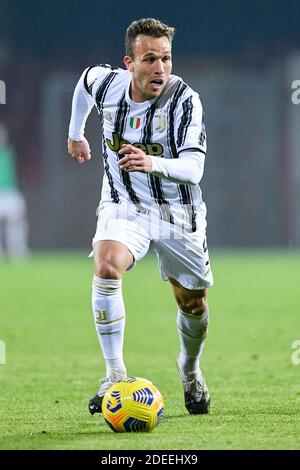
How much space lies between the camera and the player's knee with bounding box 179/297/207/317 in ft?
18.9

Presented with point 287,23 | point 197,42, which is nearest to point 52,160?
point 197,42

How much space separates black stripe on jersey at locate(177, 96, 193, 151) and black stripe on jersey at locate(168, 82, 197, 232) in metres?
0.05

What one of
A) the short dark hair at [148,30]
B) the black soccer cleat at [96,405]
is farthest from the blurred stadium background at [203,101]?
the black soccer cleat at [96,405]

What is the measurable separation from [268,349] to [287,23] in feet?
50.9

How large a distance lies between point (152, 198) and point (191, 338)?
83 cm

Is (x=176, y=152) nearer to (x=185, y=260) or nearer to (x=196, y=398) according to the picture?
(x=185, y=260)

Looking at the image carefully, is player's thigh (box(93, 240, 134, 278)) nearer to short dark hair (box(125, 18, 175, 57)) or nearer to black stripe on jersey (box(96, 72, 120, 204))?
black stripe on jersey (box(96, 72, 120, 204))

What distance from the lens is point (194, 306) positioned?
19.0ft

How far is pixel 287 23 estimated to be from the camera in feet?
74.7

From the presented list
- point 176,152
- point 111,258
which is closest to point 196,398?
point 111,258

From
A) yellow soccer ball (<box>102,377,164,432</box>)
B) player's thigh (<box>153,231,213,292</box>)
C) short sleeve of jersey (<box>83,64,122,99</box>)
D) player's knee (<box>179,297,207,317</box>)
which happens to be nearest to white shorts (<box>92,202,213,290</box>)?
player's thigh (<box>153,231,213,292</box>)

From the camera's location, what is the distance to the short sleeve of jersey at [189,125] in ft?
17.7

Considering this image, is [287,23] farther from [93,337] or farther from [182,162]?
[182,162]

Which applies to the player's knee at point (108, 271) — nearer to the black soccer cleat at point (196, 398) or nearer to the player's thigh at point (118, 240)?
the player's thigh at point (118, 240)
